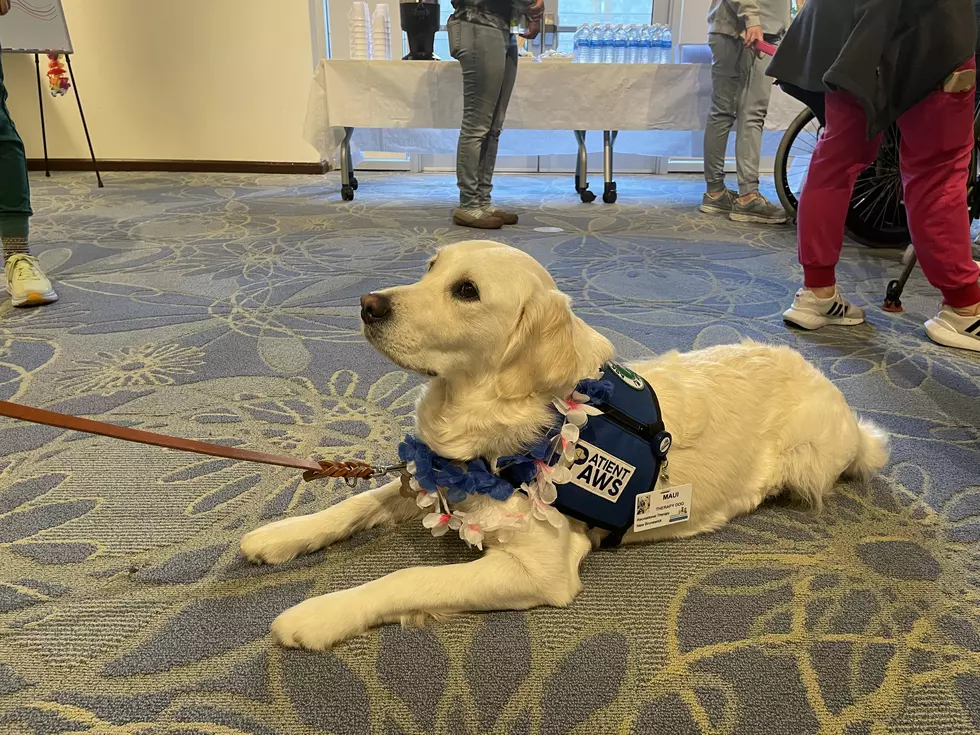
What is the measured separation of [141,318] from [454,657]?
2.18 meters

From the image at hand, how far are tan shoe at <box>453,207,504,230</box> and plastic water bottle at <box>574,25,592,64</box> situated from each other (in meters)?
2.08

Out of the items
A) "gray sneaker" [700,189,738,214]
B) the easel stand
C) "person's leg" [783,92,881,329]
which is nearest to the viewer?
"person's leg" [783,92,881,329]

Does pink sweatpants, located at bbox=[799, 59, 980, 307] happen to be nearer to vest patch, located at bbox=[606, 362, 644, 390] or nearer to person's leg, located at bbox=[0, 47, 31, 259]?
vest patch, located at bbox=[606, 362, 644, 390]

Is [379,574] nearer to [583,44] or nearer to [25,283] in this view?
[25,283]

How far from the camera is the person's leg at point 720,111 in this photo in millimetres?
4492

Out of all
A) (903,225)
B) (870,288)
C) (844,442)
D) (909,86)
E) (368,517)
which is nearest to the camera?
(368,517)

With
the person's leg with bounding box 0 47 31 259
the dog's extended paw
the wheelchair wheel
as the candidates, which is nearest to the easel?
the person's leg with bounding box 0 47 31 259

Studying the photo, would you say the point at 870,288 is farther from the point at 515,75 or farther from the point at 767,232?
the point at 515,75

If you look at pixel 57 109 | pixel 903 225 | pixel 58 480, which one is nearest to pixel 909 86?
pixel 903 225

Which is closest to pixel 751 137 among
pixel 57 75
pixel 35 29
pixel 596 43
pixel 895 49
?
pixel 596 43

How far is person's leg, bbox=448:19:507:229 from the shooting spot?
13.4 feet

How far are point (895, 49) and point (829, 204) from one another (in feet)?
1.79

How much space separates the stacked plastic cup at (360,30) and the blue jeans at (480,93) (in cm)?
150

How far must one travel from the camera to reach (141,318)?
8.75 feet
